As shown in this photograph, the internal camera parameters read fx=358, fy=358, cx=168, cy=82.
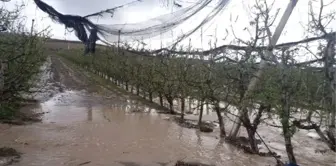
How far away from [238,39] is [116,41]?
2979mm

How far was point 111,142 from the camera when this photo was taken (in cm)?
929

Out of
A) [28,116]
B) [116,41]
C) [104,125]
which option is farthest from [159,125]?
[116,41]

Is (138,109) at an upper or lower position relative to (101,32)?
lower

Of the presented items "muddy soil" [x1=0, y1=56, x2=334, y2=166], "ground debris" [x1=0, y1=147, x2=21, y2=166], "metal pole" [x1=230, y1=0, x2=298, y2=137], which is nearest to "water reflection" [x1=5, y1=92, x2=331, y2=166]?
"muddy soil" [x1=0, y1=56, x2=334, y2=166]

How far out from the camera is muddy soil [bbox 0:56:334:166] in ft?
25.0

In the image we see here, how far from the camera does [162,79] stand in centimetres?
1675

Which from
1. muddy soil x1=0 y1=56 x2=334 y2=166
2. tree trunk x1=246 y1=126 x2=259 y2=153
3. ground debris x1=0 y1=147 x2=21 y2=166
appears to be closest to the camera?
ground debris x1=0 y1=147 x2=21 y2=166

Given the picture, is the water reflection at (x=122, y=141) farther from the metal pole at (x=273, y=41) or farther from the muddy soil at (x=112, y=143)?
the metal pole at (x=273, y=41)

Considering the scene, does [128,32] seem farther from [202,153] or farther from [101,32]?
[202,153]

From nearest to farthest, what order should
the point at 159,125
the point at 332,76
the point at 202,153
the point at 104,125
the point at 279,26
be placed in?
the point at 332,76 < the point at 279,26 < the point at 202,153 < the point at 104,125 < the point at 159,125

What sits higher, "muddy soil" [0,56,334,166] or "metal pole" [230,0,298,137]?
"metal pole" [230,0,298,137]

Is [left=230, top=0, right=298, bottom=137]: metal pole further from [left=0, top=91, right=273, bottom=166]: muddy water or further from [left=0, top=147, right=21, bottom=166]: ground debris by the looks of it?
[left=0, top=147, right=21, bottom=166]: ground debris

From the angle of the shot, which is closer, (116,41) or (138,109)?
(116,41)

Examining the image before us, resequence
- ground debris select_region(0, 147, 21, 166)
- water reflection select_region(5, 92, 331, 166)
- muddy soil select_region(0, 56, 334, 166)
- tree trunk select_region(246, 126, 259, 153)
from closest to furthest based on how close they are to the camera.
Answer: ground debris select_region(0, 147, 21, 166) < muddy soil select_region(0, 56, 334, 166) < water reflection select_region(5, 92, 331, 166) < tree trunk select_region(246, 126, 259, 153)
